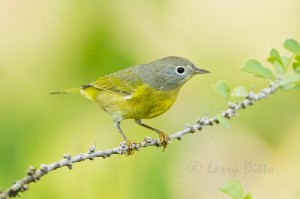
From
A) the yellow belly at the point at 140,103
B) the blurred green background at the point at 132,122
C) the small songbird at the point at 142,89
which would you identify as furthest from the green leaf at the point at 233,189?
the blurred green background at the point at 132,122

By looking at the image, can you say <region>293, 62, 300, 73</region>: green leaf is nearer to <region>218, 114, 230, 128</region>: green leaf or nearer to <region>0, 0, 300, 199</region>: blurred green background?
<region>218, 114, 230, 128</region>: green leaf

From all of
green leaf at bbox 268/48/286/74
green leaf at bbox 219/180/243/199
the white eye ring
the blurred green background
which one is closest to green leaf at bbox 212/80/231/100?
green leaf at bbox 268/48/286/74

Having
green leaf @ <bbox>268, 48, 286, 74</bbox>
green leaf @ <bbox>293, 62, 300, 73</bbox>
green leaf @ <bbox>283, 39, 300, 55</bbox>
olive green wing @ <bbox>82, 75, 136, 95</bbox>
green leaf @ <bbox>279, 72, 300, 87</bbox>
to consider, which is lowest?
green leaf @ <bbox>279, 72, 300, 87</bbox>

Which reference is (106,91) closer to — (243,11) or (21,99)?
(21,99)

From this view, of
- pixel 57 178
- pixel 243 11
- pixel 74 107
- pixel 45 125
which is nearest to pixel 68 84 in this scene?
pixel 74 107

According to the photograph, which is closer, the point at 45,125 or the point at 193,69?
the point at 193,69

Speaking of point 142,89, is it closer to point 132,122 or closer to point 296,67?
point 132,122

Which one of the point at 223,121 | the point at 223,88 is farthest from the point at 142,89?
the point at 223,121
